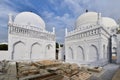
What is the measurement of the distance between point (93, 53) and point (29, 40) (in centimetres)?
1014

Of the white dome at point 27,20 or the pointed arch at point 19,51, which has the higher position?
the white dome at point 27,20

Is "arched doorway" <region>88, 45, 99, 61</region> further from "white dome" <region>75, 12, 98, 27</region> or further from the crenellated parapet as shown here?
the crenellated parapet

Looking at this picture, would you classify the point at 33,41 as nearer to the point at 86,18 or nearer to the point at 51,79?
the point at 86,18

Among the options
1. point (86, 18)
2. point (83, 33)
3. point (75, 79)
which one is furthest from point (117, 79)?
point (86, 18)

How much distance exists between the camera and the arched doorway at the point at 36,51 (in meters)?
18.6

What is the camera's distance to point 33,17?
68.7ft

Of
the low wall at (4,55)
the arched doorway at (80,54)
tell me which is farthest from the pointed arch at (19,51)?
the arched doorway at (80,54)

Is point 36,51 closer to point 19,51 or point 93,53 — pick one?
point 19,51

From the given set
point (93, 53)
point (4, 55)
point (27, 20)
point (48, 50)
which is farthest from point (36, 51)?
point (93, 53)

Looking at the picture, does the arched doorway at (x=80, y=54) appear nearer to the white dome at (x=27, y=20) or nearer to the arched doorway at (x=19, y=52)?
the arched doorway at (x=19, y=52)

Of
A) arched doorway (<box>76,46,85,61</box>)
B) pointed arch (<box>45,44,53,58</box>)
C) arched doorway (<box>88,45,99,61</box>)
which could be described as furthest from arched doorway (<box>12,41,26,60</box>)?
arched doorway (<box>88,45,99,61</box>)

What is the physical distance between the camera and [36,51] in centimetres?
1909

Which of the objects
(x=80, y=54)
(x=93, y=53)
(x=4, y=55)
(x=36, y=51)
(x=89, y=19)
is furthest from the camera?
(x=89, y=19)

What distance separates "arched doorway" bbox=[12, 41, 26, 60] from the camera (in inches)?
643
